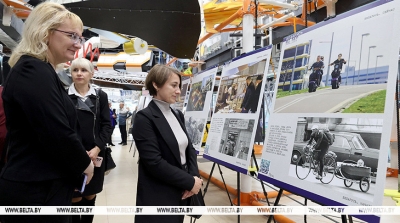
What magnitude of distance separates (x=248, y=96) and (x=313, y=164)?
953mm

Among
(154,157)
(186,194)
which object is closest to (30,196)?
(154,157)

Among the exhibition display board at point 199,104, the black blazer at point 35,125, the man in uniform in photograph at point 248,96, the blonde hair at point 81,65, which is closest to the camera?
the black blazer at point 35,125

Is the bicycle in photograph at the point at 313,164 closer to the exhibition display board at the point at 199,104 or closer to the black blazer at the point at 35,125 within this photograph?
the black blazer at the point at 35,125

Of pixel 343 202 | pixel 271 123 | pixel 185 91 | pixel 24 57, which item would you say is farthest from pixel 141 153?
pixel 185 91

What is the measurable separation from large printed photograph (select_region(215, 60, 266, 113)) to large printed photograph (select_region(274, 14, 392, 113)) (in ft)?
1.35

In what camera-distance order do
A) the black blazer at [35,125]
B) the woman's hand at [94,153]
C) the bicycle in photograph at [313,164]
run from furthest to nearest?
the woman's hand at [94,153], the bicycle in photograph at [313,164], the black blazer at [35,125]

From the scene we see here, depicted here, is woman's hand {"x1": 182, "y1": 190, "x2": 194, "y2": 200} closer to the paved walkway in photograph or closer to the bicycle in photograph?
the bicycle in photograph

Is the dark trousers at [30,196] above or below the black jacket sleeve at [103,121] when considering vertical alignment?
below

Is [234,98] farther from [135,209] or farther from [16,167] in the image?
[16,167]

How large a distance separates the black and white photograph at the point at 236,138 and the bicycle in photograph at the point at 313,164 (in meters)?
0.62

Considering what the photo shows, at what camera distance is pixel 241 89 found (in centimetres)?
226

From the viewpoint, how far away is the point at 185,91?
188 inches

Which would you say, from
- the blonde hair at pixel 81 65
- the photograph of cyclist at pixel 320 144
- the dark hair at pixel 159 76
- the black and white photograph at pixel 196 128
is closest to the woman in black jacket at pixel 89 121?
the blonde hair at pixel 81 65

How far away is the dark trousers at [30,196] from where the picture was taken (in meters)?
0.93
